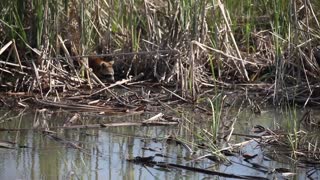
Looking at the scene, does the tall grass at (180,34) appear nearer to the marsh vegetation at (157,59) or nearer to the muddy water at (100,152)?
the marsh vegetation at (157,59)

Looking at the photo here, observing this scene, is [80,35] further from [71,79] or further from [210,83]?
[210,83]

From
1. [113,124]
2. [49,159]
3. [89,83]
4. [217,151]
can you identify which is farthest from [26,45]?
[217,151]

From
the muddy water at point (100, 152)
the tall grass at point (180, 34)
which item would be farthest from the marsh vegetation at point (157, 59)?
the muddy water at point (100, 152)

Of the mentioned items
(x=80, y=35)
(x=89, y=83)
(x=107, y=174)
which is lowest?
(x=107, y=174)

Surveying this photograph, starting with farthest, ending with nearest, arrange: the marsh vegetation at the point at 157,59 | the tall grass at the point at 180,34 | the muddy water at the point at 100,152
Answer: the tall grass at the point at 180,34 → the marsh vegetation at the point at 157,59 → the muddy water at the point at 100,152

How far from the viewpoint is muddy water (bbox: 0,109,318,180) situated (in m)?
3.99

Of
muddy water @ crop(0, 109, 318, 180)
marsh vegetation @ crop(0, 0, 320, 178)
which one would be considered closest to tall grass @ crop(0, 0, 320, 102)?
marsh vegetation @ crop(0, 0, 320, 178)

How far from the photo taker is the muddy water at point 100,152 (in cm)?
399

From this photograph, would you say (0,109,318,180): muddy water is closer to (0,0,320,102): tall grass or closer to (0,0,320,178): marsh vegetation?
(0,0,320,178): marsh vegetation

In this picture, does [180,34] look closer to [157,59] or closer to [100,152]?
[157,59]

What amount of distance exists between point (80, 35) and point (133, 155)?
2037mm

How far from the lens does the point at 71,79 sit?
19.7ft

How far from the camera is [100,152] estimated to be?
439 centimetres

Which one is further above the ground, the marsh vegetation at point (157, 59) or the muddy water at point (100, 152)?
the marsh vegetation at point (157, 59)
